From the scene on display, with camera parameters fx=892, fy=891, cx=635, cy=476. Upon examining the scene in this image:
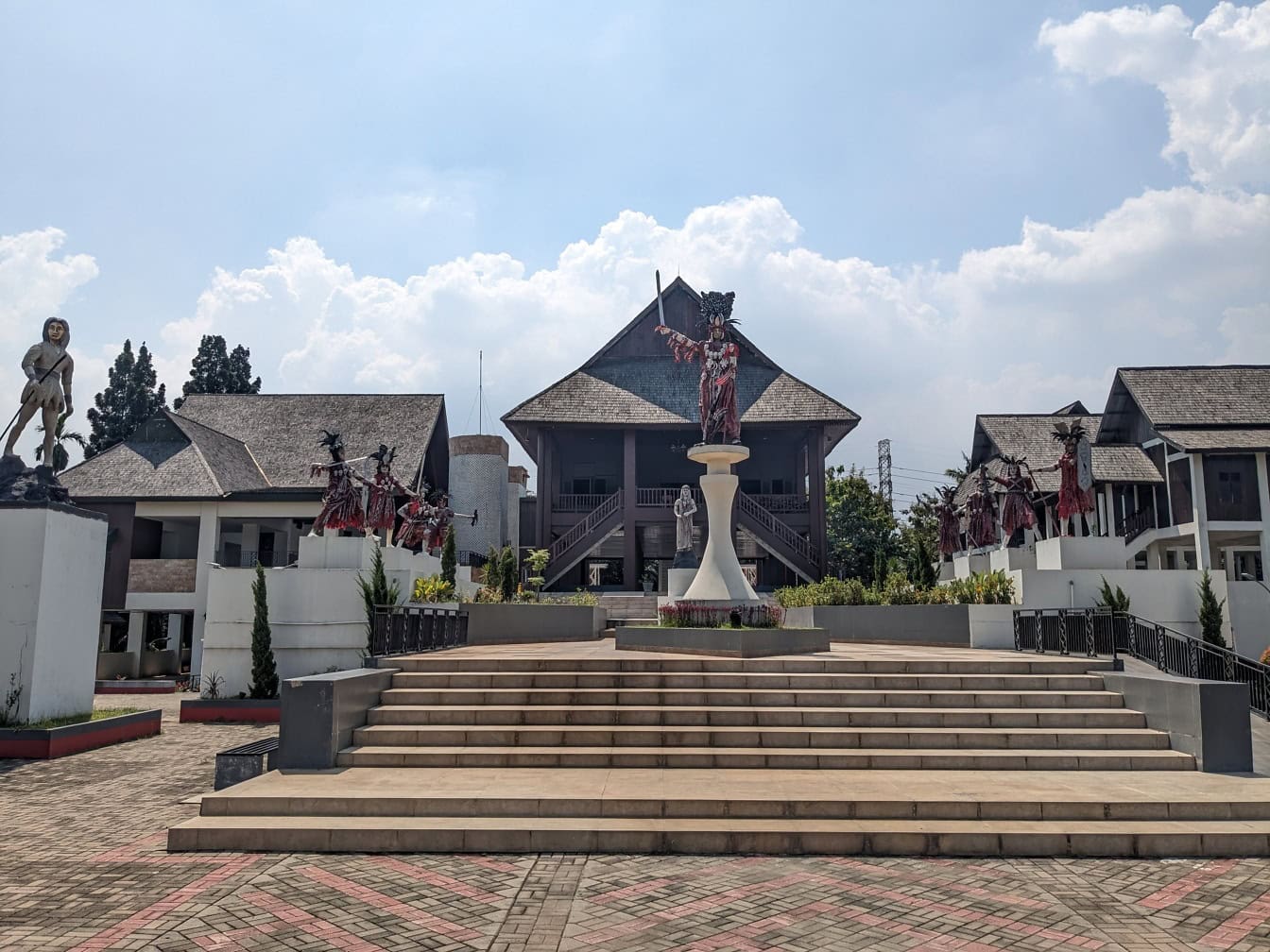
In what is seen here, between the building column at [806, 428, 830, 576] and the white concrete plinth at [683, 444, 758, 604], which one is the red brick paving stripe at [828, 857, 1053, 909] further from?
the building column at [806, 428, 830, 576]

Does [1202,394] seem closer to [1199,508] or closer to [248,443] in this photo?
[1199,508]

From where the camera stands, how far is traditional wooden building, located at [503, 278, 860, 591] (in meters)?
29.5

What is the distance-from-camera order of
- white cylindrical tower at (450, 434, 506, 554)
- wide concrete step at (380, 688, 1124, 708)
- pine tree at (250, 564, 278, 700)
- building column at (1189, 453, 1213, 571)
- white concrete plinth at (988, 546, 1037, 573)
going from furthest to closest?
white cylindrical tower at (450, 434, 506, 554) < building column at (1189, 453, 1213, 571) < white concrete plinth at (988, 546, 1037, 573) < pine tree at (250, 564, 278, 700) < wide concrete step at (380, 688, 1124, 708)

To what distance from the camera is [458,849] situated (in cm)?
729

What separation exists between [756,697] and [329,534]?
10.2 meters

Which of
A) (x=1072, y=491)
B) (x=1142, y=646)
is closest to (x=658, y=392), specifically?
(x=1072, y=491)

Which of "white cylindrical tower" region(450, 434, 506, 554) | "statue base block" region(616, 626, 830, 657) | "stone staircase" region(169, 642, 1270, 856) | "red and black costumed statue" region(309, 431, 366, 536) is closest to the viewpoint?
"stone staircase" region(169, 642, 1270, 856)

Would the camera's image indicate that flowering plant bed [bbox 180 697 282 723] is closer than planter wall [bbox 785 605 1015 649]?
No

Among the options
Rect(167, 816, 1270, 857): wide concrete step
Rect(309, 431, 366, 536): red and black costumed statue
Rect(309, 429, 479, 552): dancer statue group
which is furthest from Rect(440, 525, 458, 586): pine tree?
Rect(167, 816, 1270, 857): wide concrete step

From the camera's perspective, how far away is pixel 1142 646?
13391 mm

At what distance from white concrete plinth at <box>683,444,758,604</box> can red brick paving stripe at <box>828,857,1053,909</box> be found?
8792 millimetres

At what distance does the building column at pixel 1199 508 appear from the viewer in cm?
2645

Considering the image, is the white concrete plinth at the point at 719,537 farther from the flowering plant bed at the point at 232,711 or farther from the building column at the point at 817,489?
the building column at the point at 817,489

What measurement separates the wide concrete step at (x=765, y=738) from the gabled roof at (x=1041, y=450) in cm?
1846
